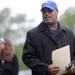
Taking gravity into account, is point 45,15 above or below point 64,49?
above

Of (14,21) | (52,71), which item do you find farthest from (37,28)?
(14,21)

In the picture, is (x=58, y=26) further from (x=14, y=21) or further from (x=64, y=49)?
(x=14, y=21)

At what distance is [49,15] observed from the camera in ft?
20.0

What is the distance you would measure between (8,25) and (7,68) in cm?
3394

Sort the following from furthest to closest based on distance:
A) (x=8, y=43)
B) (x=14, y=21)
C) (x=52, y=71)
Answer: (x=14, y=21)
(x=8, y=43)
(x=52, y=71)

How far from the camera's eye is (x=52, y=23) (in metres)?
6.18

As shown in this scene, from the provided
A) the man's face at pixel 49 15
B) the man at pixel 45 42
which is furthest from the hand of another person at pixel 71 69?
the man's face at pixel 49 15

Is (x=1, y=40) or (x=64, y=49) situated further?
(x=1, y=40)

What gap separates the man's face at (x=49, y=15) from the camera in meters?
6.09

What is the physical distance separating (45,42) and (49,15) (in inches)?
14.2

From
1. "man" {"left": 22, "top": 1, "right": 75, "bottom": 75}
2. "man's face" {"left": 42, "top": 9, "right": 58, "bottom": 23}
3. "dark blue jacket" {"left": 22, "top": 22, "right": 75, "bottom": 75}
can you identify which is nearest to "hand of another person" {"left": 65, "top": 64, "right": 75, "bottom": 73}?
"man" {"left": 22, "top": 1, "right": 75, "bottom": 75}

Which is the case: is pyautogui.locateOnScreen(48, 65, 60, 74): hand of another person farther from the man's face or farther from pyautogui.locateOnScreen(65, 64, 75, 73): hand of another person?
the man's face

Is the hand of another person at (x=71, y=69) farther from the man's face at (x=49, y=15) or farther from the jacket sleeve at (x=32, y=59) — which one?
the man's face at (x=49, y=15)

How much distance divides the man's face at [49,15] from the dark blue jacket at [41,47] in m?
0.14
